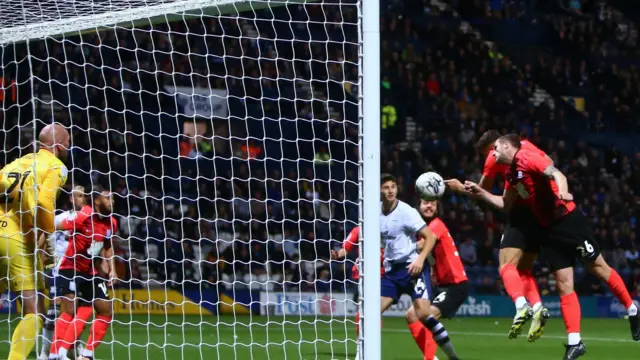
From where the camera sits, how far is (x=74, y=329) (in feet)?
28.8

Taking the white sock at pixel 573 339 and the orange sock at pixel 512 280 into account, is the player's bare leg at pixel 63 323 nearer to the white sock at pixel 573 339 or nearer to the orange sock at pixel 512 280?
the orange sock at pixel 512 280

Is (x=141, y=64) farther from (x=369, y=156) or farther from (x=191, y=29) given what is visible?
(x=369, y=156)

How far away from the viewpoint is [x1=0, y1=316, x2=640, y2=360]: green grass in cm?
1096

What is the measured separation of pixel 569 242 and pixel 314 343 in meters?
4.70

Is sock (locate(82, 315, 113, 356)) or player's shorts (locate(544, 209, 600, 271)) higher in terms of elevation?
player's shorts (locate(544, 209, 600, 271))

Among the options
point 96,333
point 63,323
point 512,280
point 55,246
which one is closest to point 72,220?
point 55,246

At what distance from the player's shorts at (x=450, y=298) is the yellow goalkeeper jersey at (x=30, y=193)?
12.3ft

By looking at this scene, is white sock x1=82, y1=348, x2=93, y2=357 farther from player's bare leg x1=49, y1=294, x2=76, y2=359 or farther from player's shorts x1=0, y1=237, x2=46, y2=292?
player's shorts x1=0, y1=237, x2=46, y2=292

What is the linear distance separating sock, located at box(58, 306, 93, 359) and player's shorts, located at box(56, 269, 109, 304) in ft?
0.30

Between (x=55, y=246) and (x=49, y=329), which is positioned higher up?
(x=55, y=246)

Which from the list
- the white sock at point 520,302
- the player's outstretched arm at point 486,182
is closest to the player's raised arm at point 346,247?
the player's outstretched arm at point 486,182

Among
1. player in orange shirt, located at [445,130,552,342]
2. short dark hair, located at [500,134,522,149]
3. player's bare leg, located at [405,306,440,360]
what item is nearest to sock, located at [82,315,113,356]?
player's bare leg, located at [405,306,440,360]

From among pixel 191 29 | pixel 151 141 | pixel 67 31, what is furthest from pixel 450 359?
pixel 191 29

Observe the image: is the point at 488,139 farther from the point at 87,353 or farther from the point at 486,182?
the point at 87,353
